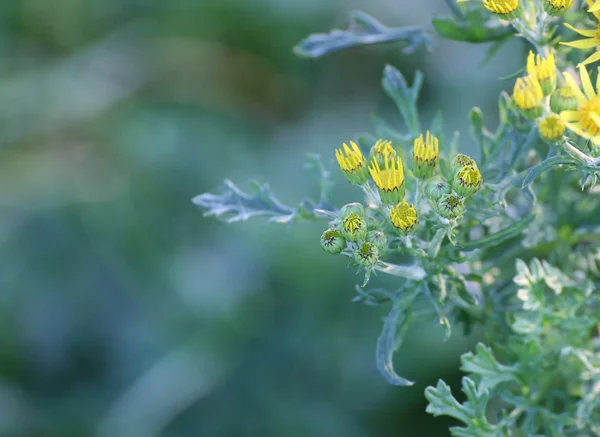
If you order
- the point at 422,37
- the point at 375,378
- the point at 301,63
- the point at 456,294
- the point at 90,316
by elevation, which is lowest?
the point at 456,294

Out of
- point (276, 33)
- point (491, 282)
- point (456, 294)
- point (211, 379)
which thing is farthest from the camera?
point (276, 33)

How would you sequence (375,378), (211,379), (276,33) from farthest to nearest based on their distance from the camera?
(276,33) → (211,379) → (375,378)

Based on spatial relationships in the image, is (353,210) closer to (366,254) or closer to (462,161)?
(366,254)

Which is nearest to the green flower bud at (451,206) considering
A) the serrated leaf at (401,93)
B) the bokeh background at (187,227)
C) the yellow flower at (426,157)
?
the yellow flower at (426,157)

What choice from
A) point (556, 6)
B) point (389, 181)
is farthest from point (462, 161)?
point (556, 6)

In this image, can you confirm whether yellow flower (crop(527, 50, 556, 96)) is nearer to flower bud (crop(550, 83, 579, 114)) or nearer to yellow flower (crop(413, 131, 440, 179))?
flower bud (crop(550, 83, 579, 114))

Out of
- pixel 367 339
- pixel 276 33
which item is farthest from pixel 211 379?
pixel 276 33

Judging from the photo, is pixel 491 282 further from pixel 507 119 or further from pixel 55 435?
pixel 55 435
